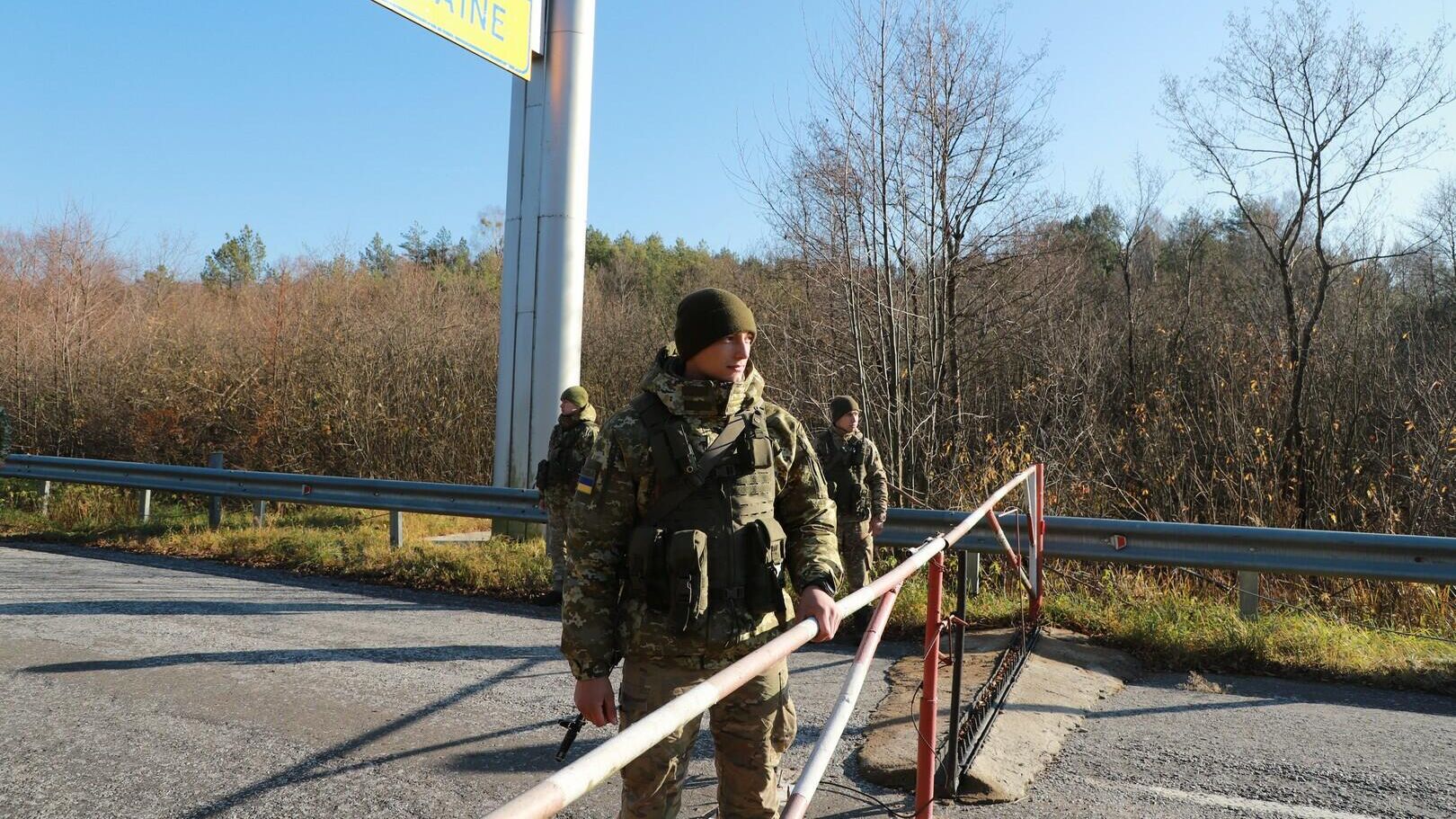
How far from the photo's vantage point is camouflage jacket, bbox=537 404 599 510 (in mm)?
7352

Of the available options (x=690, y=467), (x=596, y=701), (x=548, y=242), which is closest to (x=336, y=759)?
(x=596, y=701)

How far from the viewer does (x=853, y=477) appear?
6938 millimetres

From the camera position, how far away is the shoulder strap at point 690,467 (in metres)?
2.57

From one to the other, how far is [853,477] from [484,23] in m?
5.57

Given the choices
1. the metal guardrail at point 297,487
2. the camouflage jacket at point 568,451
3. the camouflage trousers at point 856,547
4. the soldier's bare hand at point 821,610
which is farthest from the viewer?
the metal guardrail at point 297,487

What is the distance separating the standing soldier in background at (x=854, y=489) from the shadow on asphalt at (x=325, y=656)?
2231mm

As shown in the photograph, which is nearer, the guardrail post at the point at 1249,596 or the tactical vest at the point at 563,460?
the guardrail post at the point at 1249,596

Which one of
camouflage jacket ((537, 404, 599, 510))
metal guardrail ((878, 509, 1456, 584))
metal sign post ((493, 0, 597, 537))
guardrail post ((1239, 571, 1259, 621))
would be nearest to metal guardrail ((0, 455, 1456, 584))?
metal guardrail ((878, 509, 1456, 584))

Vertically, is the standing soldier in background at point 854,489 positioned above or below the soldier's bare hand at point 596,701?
above

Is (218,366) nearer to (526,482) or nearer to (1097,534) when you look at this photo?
(526,482)

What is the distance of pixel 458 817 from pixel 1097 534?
4.56 m

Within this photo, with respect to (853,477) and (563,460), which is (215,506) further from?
(853,477)

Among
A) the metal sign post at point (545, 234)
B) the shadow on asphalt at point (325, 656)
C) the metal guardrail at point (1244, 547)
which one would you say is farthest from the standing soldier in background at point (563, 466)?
the metal guardrail at point (1244, 547)

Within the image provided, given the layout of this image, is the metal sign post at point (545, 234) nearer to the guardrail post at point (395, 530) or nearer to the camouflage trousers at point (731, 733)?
the guardrail post at point (395, 530)
